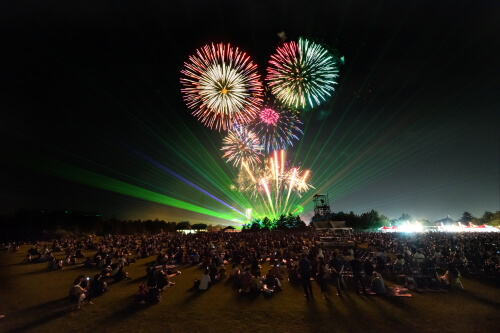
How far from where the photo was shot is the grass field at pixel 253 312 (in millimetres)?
7547

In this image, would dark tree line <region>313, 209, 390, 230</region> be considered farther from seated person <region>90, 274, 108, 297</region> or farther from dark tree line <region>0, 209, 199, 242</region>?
seated person <region>90, 274, 108, 297</region>

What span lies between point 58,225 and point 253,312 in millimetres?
87207

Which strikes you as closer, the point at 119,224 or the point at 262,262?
the point at 262,262

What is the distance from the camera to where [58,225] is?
72.0 meters

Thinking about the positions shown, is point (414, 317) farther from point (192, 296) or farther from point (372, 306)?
point (192, 296)

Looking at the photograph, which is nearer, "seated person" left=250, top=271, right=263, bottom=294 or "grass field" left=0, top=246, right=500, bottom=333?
"grass field" left=0, top=246, right=500, bottom=333

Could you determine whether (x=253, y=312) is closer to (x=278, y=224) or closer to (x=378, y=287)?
(x=378, y=287)

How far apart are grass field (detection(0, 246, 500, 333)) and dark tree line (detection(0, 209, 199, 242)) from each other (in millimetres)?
64582

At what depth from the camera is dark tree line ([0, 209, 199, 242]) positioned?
60094 mm

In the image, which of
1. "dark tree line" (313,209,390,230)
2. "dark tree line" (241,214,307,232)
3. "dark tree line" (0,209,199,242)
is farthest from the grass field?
"dark tree line" (313,209,390,230)

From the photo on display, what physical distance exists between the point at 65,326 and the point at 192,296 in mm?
4721

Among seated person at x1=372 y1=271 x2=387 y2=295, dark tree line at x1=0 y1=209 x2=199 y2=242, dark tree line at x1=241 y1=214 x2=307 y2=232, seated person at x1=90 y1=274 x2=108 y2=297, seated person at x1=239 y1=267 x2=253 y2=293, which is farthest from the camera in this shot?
dark tree line at x1=241 y1=214 x2=307 y2=232

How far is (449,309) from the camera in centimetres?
865

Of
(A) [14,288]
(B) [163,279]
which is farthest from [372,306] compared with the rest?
(A) [14,288]
